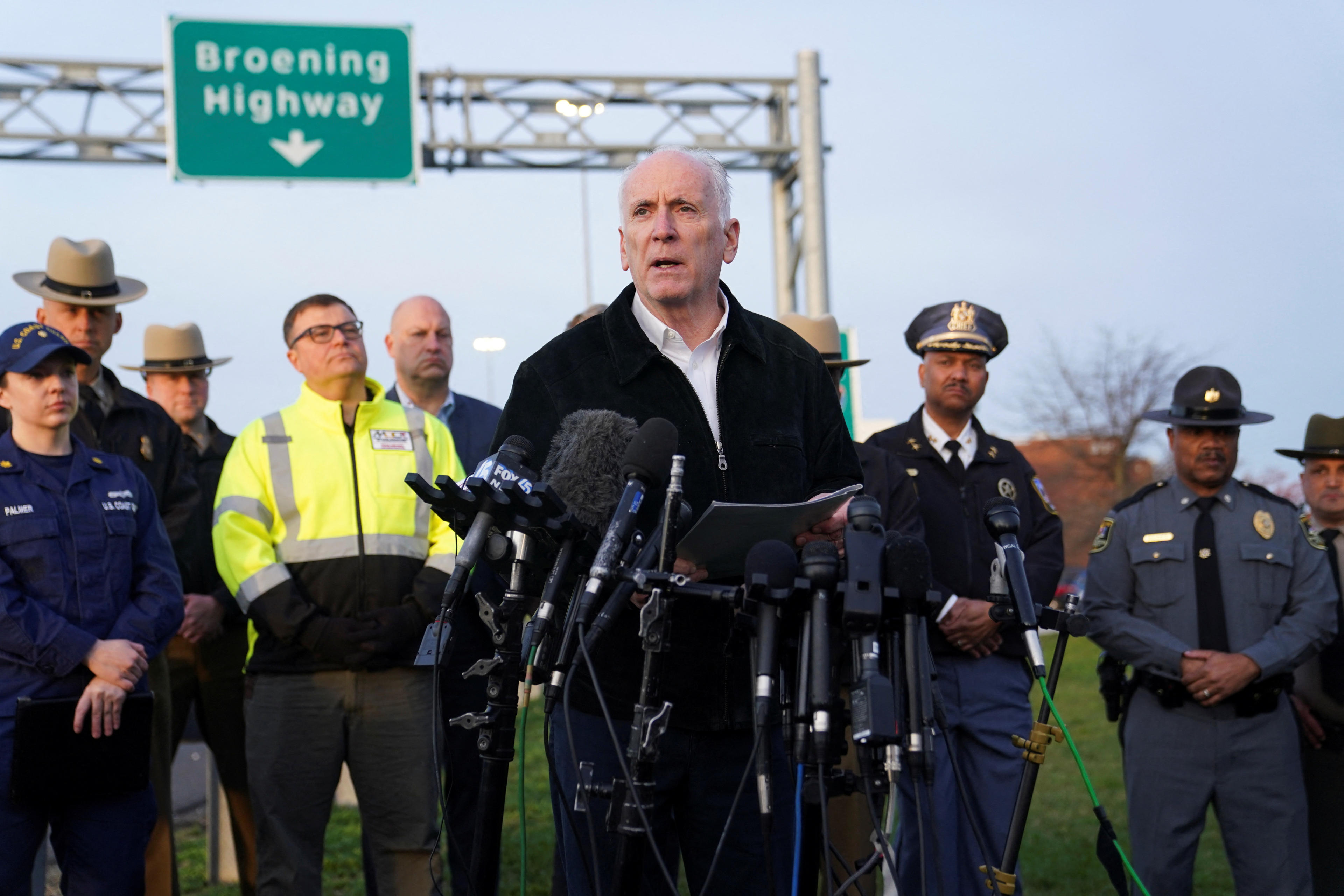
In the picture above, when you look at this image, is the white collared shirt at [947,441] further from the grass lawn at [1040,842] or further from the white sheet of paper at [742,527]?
the white sheet of paper at [742,527]

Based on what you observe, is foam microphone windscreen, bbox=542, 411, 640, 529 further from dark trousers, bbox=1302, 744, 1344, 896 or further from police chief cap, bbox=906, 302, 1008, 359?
dark trousers, bbox=1302, 744, 1344, 896

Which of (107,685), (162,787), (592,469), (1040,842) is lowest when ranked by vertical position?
(1040,842)

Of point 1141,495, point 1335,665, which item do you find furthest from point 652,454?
point 1335,665

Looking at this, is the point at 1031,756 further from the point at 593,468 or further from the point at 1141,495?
the point at 1141,495

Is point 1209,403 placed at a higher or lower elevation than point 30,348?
lower

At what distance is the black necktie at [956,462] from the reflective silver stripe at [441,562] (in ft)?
6.88

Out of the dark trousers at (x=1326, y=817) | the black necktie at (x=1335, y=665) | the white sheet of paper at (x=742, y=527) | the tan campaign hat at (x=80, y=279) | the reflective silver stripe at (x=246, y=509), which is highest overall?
the tan campaign hat at (x=80, y=279)

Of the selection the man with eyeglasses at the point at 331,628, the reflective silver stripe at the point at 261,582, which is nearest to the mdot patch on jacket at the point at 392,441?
the man with eyeglasses at the point at 331,628

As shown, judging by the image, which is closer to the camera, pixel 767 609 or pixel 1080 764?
pixel 767 609

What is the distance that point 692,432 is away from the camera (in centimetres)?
312

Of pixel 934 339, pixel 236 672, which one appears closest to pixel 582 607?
pixel 934 339

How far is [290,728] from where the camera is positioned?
4.77 m

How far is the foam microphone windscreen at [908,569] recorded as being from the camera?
2.37 meters

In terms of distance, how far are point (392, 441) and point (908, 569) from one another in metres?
3.19
